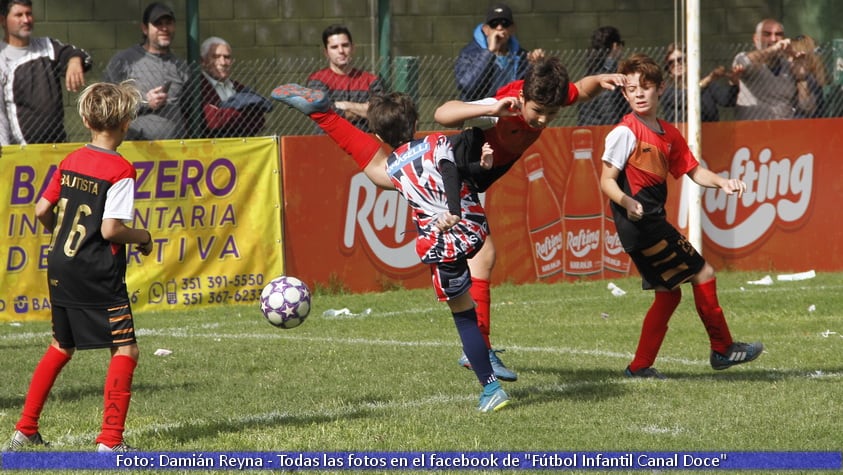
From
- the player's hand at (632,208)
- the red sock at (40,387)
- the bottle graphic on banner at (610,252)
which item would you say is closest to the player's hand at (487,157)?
the player's hand at (632,208)

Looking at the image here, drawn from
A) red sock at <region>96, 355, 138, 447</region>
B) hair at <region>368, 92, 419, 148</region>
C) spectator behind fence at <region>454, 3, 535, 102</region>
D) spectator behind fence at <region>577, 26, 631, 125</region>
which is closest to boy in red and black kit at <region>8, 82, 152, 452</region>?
red sock at <region>96, 355, 138, 447</region>

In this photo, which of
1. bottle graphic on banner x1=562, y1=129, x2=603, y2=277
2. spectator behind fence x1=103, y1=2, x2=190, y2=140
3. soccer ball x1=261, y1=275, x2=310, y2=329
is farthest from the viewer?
bottle graphic on banner x1=562, y1=129, x2=603, y2=277

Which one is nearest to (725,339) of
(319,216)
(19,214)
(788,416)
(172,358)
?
(788,416)

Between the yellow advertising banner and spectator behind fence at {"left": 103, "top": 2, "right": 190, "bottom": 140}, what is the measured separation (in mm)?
244

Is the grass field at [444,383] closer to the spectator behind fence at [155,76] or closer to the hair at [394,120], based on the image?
the hair at [394,120]

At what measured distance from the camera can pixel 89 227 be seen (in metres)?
5.91

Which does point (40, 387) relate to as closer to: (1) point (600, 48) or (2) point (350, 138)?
(2) point (350, 138)

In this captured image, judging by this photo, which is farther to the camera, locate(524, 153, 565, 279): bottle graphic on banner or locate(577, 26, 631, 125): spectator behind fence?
locate(577, 26, 631, 125): spectator behind fence

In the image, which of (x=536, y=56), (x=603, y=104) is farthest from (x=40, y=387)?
(x=603, y=104)

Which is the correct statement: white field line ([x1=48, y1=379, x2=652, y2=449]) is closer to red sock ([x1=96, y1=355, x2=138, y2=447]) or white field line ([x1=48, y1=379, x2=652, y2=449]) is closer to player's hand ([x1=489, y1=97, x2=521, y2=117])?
red sock ([x1=96, y1=355, x2=138, y2=447])

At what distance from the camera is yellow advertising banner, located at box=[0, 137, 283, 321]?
1154 cm

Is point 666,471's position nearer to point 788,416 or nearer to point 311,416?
point 788,416

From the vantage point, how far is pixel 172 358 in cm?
920

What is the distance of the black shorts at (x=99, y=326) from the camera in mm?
5945
